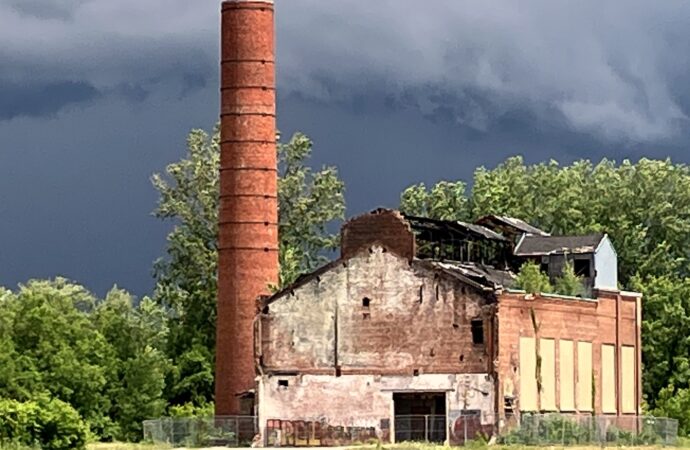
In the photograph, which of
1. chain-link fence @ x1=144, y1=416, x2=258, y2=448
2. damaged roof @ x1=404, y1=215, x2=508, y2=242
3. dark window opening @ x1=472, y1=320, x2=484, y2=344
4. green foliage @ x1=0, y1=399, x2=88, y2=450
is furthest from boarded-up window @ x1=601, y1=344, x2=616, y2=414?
green foliage @ x1=0, y1=399, x2=88, y2=450

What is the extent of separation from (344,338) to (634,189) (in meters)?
36.3

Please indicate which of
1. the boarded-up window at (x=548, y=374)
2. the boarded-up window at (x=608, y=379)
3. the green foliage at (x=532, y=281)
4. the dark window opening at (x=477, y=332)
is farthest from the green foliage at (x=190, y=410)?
the boarded-up window at (x=548, y=374)

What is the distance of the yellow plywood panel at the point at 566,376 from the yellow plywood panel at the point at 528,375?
1742 millimetres

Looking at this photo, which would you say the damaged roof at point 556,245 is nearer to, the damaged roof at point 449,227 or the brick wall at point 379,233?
the damaged roof at point 449,227

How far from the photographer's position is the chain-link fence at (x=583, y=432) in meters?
78.1

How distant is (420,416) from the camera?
81688 millimetres

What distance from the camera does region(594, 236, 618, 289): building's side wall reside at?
294 feet

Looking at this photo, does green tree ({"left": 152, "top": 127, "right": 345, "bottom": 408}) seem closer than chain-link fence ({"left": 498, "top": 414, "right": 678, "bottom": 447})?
No

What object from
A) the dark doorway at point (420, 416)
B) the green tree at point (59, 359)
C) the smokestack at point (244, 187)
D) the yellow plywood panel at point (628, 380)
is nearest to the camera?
the dark doorway at point (420, 416)

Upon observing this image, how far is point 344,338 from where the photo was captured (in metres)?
84.5

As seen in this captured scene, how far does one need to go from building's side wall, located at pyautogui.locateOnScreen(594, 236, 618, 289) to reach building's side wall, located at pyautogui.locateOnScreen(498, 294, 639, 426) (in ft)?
2.90

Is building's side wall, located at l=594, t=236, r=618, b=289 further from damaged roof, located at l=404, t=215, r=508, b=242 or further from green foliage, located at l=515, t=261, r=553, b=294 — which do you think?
damaged roof, located at l=404, t=215, r=508, b=242

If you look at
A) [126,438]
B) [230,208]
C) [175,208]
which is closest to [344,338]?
[230,208]

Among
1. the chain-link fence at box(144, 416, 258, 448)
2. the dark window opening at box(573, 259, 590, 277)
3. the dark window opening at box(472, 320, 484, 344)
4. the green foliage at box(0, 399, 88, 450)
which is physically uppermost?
the dark window opening at box(573, 259, 590, 277)
